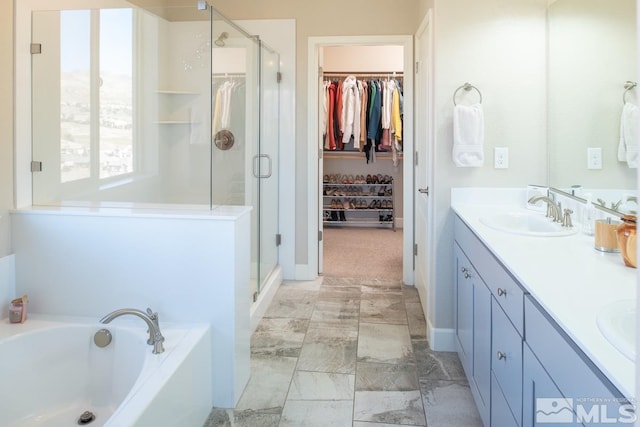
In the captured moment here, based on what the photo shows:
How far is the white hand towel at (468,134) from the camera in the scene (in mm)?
2607

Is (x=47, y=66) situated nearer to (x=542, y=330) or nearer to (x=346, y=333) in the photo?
(x=346, y=333)

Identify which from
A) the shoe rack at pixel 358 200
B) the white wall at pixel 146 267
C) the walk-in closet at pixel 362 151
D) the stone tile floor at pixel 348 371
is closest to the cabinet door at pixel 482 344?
the stone tile floor at pixel 348 371

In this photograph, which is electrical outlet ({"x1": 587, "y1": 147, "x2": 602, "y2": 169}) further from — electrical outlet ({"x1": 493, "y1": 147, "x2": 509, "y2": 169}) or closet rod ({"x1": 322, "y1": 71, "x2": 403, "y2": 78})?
closet rod ({"x1": 322, "y1": 71, "x2": 403, "y2": 78})

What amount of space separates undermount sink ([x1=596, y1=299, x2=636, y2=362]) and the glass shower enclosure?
177cm

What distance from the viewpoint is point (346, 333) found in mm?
3070

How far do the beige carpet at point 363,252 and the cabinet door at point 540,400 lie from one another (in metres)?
2.93

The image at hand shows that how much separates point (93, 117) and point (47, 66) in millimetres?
508

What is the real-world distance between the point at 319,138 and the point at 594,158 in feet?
7.79

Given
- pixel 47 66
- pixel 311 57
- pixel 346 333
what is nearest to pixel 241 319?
pixel 346 333

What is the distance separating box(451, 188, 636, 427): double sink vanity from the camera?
0.97m

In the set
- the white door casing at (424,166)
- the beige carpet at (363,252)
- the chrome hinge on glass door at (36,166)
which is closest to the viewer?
the chrome hinge on glass door at (36,166)

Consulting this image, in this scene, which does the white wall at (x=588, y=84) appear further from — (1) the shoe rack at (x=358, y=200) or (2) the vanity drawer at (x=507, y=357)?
(1) the shoe rack at (x=358, y=200)

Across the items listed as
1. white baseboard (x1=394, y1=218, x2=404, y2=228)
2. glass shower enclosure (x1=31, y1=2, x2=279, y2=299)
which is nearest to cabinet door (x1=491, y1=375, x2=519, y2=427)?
glass shower enclosure (x1=31, y1=2, x2=279, y2=299)

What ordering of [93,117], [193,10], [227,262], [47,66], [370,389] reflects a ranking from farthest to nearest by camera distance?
[193,10], [93,117], [47,66], [370,389], [227,262]
